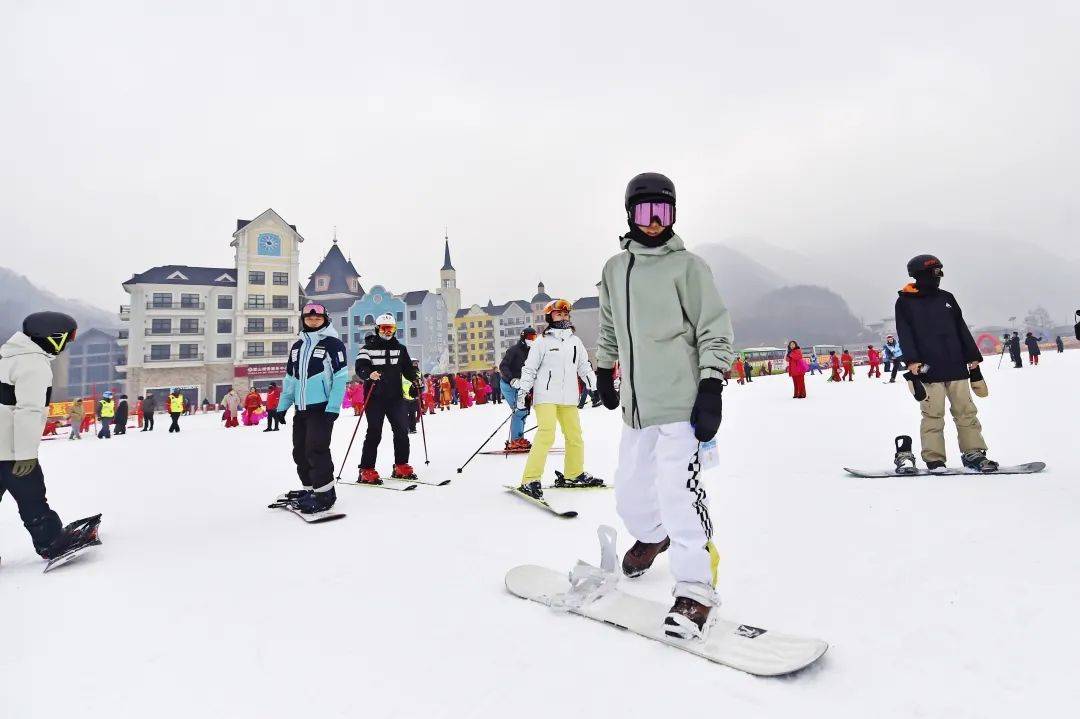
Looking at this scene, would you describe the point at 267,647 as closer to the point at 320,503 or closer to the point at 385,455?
the point at 320,503

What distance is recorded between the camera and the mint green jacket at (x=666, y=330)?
233 cm

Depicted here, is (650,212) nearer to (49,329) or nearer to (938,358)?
(938,358)

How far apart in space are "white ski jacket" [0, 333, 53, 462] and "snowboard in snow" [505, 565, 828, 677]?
11.6 ft

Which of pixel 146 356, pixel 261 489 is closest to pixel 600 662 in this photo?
pixel 261 489

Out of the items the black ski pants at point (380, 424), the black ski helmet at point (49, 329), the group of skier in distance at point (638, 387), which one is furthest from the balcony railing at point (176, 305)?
the black ski helmet at point (49, 329)

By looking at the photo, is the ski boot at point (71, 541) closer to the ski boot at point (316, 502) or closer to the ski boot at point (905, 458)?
the ski boot at point (316, 502)

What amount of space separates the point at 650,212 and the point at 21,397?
4.35 meters

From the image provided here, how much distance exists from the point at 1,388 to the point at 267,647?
3.04 metres

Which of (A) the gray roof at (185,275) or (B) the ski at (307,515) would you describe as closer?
(B) the ski at (307,515)

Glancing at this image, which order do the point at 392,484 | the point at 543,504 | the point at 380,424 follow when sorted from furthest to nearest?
the point at 380,424 → the point at 392,484 → the point at 543,504

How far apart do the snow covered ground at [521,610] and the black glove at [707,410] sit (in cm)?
82

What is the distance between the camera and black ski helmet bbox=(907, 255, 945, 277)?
4871 mm

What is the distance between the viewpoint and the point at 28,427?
11.2 feet

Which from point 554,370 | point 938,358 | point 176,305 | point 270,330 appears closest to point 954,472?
point 938,358
